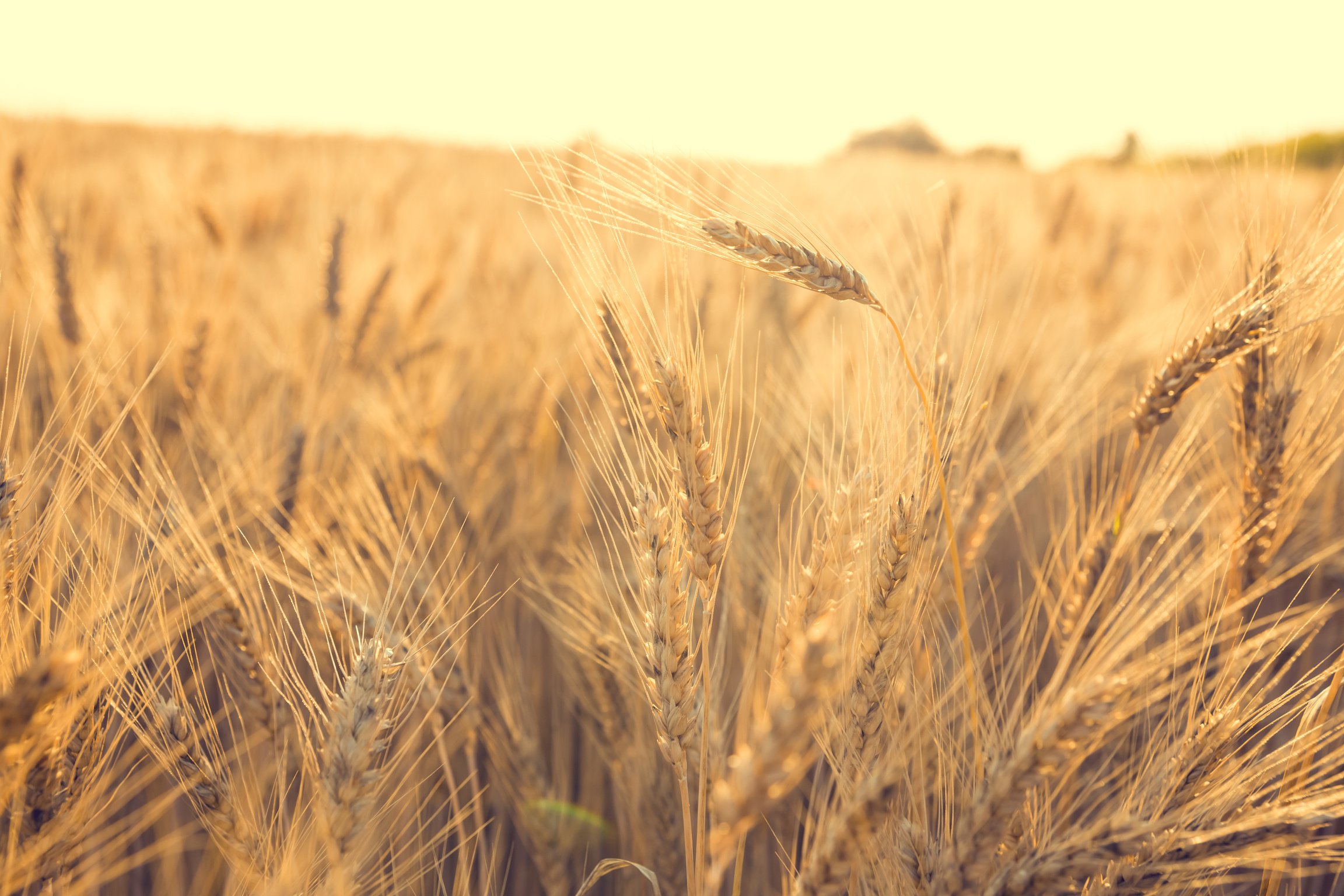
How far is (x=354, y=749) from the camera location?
29.5 inches

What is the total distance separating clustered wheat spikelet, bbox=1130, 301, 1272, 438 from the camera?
0.94 m

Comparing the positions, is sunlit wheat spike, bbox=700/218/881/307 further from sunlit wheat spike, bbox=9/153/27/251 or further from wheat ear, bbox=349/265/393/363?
sunlit wheat spike, bbox=9/153/27/251

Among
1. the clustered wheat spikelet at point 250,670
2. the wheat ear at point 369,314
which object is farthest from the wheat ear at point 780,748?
the wheat ear at point 369,314

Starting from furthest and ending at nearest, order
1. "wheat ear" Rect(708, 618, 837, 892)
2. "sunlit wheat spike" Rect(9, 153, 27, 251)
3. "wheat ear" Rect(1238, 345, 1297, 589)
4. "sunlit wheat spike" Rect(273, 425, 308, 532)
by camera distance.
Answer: "sunlit wheat spike" Rect(9, 153, 27, 251) → "sunlit wheat spike" Rect(273, 425, 308, 532) → "wheat ear" Rect(1238, 345, 1297, 589) → "wheat ear" Rect(708, 618, 837, 892)

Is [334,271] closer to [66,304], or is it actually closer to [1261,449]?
[66,304]

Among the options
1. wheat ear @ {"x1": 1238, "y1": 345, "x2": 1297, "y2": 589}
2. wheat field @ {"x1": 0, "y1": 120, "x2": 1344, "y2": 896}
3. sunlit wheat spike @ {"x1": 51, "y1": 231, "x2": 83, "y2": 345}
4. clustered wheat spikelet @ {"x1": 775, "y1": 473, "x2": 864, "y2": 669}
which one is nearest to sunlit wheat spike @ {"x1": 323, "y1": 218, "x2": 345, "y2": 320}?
wheat field @ {"x1": 0, "y1": 120, "x2": 1344, "y2": 896}

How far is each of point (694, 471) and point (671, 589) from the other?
0.13m

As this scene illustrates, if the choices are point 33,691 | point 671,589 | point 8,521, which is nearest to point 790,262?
point 671,589

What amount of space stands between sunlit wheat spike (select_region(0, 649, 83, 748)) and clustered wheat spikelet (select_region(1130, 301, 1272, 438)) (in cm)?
127

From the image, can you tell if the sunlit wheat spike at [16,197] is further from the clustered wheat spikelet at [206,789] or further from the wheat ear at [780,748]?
the wheat ear at [780,748]

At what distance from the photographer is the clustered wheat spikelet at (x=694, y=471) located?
0.79m

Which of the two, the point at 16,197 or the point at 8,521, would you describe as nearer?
the point at 8,521

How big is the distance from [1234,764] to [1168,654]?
143 mm

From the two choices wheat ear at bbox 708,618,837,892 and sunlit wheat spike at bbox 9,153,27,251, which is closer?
wheat ear at bbox 708,618,837,892
